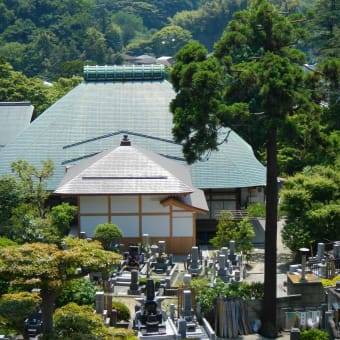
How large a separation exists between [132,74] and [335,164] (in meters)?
12.6

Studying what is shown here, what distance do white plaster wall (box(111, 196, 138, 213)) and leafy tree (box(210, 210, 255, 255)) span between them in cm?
338

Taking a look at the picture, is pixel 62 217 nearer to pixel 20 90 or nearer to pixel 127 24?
pixel 20 90

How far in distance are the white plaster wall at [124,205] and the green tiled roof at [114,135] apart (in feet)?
13.8

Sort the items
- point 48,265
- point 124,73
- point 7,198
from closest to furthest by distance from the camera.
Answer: point 48,265
point 7,198
point 124,73

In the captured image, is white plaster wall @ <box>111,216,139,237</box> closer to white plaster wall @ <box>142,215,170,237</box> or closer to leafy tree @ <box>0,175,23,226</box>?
white plaster wall @ <box>142,215,170,237</box>

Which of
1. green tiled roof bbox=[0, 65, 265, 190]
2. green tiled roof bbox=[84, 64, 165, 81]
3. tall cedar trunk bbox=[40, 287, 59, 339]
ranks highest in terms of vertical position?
green tiled roof bbox=[84, 64, 165, 81]

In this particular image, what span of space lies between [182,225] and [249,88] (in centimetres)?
1029

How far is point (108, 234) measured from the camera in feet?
94.9

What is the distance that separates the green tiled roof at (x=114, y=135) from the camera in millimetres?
Result: 35750

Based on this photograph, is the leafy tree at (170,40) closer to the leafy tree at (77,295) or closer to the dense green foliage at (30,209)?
the dense green foliage at (30,209)

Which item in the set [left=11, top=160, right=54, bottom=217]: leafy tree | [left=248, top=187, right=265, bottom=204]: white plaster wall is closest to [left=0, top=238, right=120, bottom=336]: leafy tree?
[left=11, top=160, right=54, bottom=217]: leafy tree

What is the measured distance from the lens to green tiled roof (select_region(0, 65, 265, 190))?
117 ft

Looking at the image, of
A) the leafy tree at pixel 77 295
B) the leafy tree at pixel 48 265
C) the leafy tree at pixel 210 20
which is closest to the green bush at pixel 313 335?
the leafy tree at pixel 77 295

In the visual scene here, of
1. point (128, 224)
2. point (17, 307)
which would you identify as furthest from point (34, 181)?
point (17, 307)
